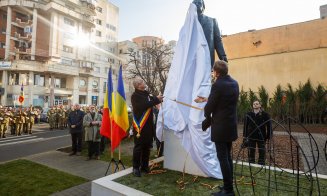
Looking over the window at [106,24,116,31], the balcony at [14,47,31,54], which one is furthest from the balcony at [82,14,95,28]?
the balcony at [14,47,31,54]

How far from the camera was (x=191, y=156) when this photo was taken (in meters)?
4.71

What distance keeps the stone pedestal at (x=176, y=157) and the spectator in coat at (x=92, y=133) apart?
442 cm

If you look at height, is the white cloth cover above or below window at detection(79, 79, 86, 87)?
below

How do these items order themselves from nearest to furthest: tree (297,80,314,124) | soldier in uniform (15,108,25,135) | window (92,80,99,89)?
soldier in uniform (15,108,25,135) < tree (297,80,314,124) < window (92,80,99,89)

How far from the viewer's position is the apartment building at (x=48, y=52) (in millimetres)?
38156

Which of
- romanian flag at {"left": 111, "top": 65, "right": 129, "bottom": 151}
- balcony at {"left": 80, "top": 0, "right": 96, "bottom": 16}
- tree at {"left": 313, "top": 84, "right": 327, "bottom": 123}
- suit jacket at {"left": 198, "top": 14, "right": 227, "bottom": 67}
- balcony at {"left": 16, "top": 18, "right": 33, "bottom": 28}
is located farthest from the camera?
balcony at {"left": 80, "top": 0, "right": 96, "bottom": 16}

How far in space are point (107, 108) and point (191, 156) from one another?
2.53m

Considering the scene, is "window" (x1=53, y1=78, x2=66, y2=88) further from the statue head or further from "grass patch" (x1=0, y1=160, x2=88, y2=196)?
the statue head

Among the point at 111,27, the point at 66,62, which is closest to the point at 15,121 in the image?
the point at 66,62

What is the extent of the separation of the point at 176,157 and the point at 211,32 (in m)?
2.92

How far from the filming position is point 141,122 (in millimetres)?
4855

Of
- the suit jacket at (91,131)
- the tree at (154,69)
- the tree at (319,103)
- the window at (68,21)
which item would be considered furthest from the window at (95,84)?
the suit jacket at (91,131)

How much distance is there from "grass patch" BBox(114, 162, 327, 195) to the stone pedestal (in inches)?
6.0

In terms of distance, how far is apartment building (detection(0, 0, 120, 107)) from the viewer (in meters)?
38.2
